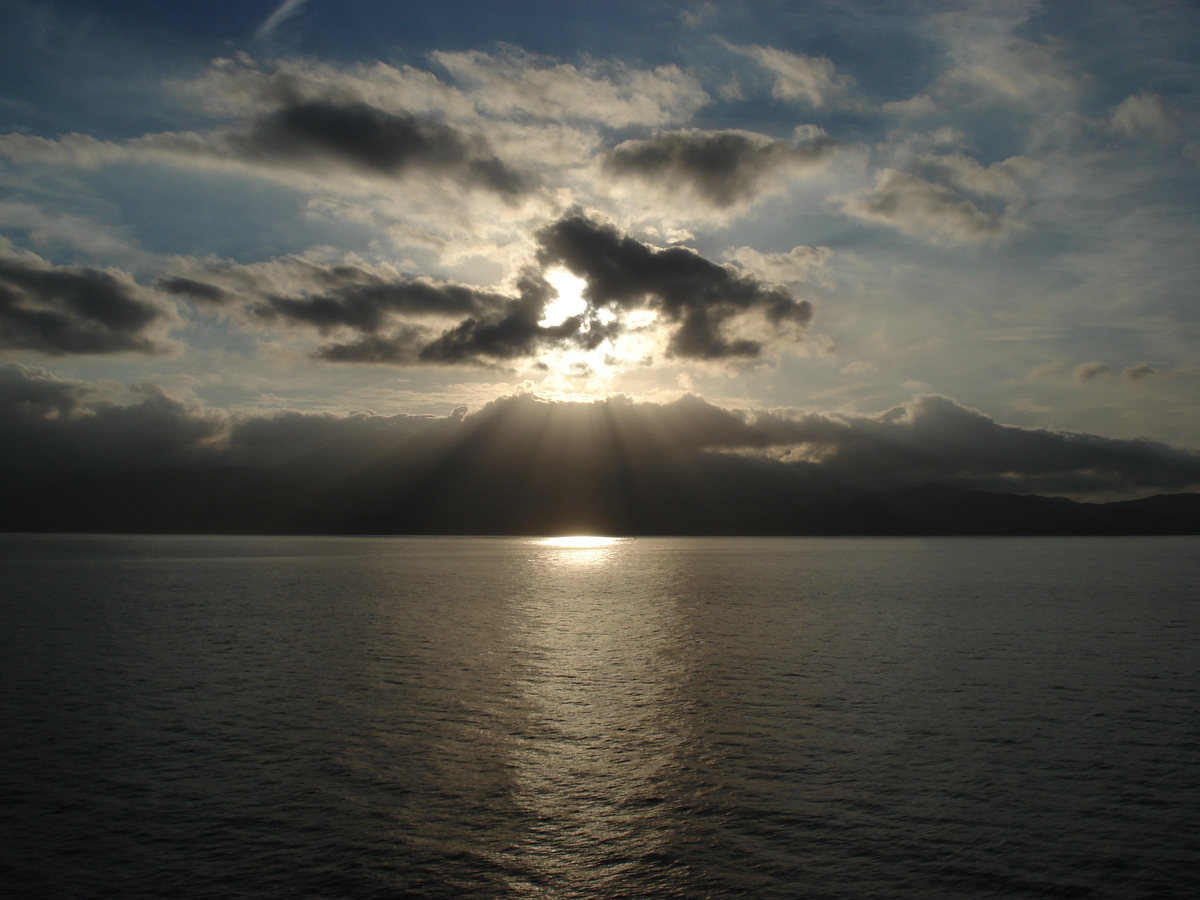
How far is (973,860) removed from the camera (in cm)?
2036

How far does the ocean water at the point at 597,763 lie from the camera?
1964 centimetres

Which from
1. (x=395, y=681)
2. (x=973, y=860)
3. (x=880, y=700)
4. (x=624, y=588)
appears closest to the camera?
(x=973, y=860)

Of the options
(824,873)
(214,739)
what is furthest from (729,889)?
(214,739)

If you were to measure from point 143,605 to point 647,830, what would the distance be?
80495mm

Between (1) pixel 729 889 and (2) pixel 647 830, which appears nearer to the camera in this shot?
(1) pixel 729 889

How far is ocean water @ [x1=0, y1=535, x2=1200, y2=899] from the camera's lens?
1964 cm

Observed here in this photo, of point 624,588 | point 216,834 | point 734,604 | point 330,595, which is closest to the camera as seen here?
point 216,834

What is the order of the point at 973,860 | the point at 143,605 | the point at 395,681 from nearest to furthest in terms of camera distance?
the point at 973,860 → the point at 395,681 → the point at 143,605

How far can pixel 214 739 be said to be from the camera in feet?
101

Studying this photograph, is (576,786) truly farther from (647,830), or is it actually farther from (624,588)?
(624,588)

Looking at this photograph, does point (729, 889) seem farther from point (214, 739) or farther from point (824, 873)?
point (214, 739)

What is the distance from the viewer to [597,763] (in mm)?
28188

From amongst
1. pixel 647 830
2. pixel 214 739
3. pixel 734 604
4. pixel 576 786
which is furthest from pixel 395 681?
pixel 734 604

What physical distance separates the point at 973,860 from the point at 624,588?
99.4 metres
